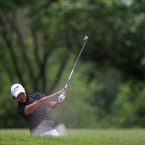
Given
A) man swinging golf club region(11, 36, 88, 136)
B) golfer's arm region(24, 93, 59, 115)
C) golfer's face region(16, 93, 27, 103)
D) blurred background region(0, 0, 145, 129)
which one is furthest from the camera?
blurred background region(0, 0, 145, 129)

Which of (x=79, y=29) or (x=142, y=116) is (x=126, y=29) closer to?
(x=79, y=29)

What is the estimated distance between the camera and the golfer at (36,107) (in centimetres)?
1277

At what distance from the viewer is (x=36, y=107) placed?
12.7 m

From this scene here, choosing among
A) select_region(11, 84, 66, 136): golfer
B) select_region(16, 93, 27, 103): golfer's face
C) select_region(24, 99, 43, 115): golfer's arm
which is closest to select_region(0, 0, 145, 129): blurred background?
select_region(11, 84, 66, 136): golfer

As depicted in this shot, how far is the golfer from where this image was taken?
41.9ft

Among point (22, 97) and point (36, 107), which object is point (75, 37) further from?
point (36, 107)

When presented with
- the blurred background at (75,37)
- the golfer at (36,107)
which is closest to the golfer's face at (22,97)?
the golfer at (36,107)

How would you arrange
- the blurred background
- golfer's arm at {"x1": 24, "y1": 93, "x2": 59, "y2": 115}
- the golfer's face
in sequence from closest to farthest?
1. golfer's arm at {"x1": 24, "y1": 93, "x2": 59, "y2": 115}
2. the golfer's face
3. the blurred background

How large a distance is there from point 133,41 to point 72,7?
13.2 ft

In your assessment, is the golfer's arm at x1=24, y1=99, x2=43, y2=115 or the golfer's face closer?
the golfer's arm at x1=24, y1=99, x2=43, y2=115

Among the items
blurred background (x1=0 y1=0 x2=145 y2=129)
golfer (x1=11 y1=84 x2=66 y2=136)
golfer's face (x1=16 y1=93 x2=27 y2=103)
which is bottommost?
golfer (x1=11 y1=84 x2=66 y2=136)

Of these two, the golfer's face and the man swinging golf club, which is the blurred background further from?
the golfer's face

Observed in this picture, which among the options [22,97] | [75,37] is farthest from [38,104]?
[75,37]

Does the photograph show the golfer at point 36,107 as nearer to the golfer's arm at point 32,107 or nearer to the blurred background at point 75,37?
the golfer's arm at point 32,107
